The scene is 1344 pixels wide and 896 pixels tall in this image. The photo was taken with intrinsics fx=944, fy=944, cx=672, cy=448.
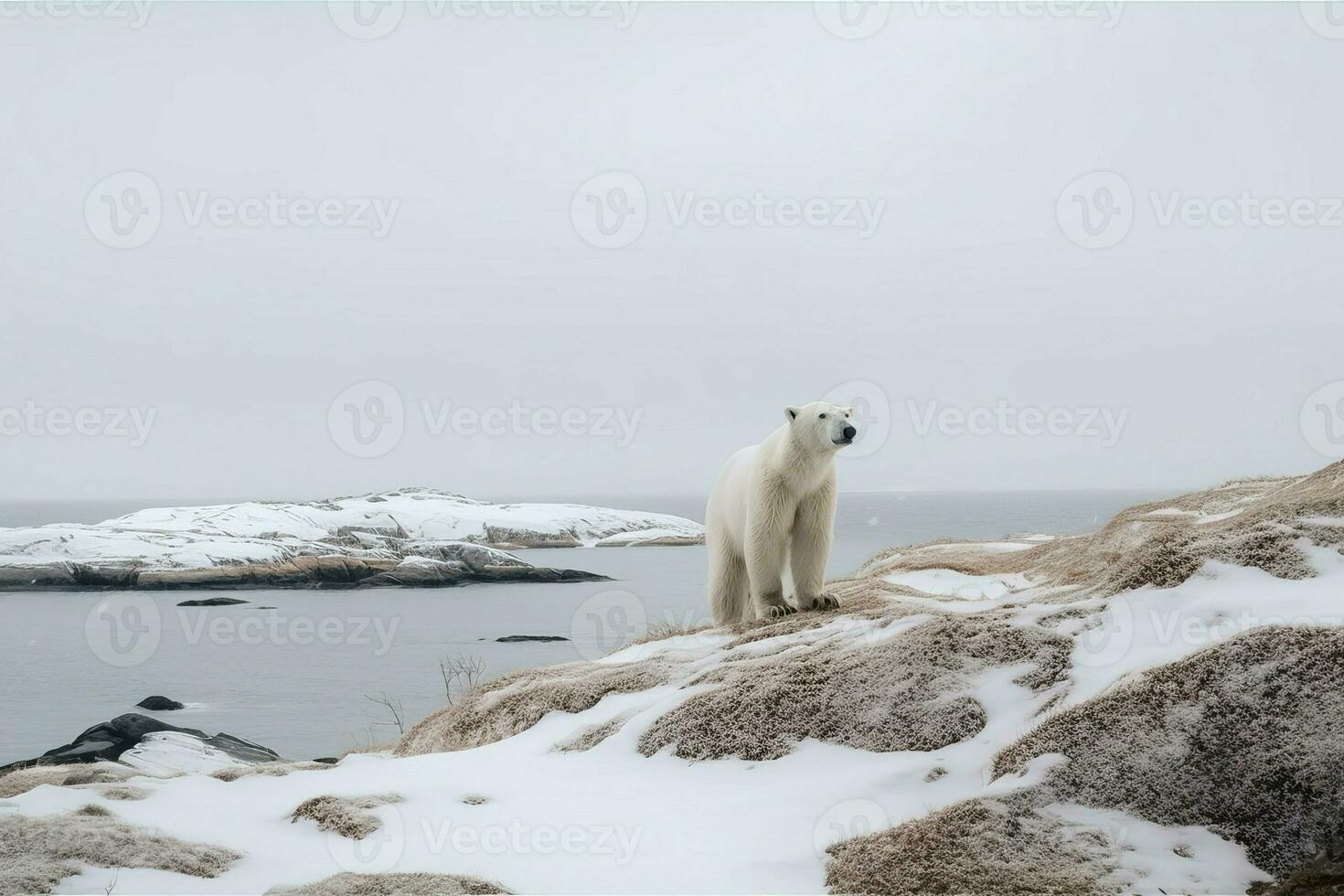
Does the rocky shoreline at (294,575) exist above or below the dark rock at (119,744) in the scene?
below

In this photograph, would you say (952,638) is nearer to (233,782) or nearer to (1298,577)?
(1298,577)

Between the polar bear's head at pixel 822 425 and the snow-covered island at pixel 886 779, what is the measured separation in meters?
2.13

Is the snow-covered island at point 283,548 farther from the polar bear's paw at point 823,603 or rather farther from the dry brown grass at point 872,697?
the dry brown grass at point 872,697

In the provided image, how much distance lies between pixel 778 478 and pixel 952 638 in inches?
138

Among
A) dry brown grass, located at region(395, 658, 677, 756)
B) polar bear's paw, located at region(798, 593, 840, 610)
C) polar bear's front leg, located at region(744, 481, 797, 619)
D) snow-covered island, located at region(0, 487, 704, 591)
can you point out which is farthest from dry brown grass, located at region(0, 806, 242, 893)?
snow-covered island, located at region(0, 487, 704, 591)

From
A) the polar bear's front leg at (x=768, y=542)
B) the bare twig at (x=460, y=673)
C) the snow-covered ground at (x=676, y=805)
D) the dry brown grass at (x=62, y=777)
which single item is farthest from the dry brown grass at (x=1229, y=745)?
the bare twig at (x=460, y=673)

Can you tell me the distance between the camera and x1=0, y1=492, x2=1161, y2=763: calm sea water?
16953mm

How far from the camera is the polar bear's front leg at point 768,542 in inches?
396

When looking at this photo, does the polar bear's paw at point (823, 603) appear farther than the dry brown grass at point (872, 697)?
Yes

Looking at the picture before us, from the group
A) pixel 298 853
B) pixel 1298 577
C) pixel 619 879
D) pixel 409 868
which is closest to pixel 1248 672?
pixel 1298 577

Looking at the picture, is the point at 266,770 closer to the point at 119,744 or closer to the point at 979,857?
the point at 119,744

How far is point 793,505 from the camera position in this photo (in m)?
10.1

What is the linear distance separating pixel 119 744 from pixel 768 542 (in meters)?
8.06

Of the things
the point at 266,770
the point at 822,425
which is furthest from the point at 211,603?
the point at 822,425
